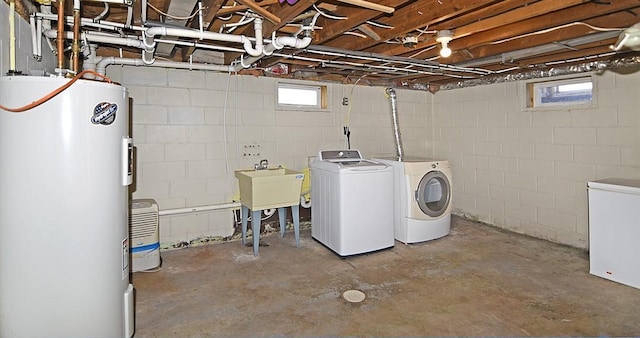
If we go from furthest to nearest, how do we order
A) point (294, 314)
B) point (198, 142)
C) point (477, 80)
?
1. point (477, 80)
2. point (198, 142)
3. point (294, 314)

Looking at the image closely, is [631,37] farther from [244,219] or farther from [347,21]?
[244,219]

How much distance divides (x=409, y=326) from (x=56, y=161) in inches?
84.2

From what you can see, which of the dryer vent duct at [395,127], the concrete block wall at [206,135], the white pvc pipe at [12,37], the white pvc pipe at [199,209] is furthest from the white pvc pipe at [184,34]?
the dryer vent duct at [395,127]

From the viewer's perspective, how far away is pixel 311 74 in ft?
14.1

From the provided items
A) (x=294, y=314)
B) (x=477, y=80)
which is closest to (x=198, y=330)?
(x=294, y=314)

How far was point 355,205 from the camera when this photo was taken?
3.43 metres

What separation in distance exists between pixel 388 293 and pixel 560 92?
3.07 m

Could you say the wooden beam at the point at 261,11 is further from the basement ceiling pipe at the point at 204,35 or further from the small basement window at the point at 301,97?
the small basement window at the point at 301,97

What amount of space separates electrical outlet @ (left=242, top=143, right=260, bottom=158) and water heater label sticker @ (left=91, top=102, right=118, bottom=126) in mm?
2330

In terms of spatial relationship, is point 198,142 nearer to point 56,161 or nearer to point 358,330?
point 56,161

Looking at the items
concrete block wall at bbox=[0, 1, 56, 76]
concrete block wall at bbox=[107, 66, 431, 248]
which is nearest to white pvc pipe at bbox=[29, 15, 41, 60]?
concrete block wall at bbox=[0, 1, 56, 76]

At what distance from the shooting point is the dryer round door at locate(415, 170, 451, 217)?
3865mm

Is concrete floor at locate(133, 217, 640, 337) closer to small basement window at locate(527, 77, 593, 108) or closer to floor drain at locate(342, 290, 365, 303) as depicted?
floor drain at locate(342, 290, 365, 303)

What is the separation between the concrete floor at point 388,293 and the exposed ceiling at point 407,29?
1.91m
